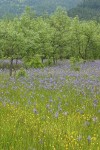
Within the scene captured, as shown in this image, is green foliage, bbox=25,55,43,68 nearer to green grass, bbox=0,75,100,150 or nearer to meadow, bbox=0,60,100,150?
meadow, bbox=0,60,100,150

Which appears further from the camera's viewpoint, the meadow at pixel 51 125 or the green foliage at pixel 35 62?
the green foliage at pixel 35 62

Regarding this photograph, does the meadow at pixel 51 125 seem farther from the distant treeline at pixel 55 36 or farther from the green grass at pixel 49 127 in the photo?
the distant treeline at pixel 55 36

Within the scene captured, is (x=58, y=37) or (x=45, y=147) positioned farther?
(x=58, y=37)

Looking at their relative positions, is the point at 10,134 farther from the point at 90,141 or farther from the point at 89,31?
the point at 89,31

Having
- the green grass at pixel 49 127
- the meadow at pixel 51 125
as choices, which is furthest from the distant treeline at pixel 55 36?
the green grass at pixel 49 127

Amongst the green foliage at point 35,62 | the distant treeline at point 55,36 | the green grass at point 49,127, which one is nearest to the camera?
the green grass at point 49,127

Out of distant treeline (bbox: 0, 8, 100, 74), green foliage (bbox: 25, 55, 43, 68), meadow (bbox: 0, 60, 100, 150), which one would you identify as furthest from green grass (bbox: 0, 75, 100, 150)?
distant treeline (bbox: 0, 8, 100, 74)

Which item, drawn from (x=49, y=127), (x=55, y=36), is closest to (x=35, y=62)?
(x=55, y=36)

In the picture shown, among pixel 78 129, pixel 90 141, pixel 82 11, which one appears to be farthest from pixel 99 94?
pixel 82 11

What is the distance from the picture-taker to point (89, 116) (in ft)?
25.6

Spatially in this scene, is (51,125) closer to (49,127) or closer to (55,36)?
(49,127)

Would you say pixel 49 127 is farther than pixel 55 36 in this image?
No

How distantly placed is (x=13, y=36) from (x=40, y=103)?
12.6m

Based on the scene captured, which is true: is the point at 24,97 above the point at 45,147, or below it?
below
